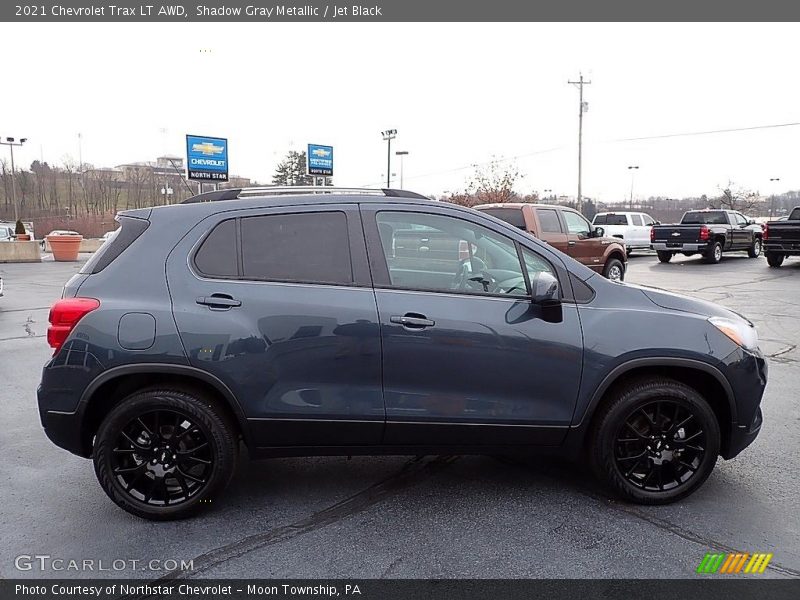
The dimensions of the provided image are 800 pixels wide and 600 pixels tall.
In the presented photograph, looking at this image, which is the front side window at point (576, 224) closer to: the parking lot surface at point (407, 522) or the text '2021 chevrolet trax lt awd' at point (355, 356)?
the parking lot surface at point (407, 522)

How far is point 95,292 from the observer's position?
3354 millimetres

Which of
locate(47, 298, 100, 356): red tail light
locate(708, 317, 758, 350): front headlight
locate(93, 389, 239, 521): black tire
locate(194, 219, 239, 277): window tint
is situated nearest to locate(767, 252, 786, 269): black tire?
locate(708, 317, 758, 350): front headlight

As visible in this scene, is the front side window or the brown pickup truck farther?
the front side window

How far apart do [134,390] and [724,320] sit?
3603 millimetres

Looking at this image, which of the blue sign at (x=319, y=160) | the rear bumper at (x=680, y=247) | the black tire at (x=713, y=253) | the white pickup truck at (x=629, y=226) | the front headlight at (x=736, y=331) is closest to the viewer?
the front headlight at (x=736, y=331)

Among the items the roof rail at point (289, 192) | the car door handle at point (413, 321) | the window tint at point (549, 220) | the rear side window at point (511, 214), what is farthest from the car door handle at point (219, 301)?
the window tint at point (549, 220)

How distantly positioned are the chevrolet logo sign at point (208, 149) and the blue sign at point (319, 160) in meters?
12.7

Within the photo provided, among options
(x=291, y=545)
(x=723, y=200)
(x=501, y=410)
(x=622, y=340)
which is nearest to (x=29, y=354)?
(x=291, y=545)

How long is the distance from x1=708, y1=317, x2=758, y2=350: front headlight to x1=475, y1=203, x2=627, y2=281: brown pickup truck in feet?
24.4

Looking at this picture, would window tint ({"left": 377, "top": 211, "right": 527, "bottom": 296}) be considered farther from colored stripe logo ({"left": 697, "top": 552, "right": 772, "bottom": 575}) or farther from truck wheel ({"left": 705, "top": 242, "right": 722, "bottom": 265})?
truck wheel ({"left": 705, "top": 242, "right": 722, "bottom": 265})

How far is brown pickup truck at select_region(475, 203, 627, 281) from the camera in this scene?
11492 mm

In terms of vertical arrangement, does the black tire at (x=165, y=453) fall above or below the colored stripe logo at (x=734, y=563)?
above

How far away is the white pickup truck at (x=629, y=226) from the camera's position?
26.4 m

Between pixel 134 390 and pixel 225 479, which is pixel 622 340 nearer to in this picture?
pixel 225 479
